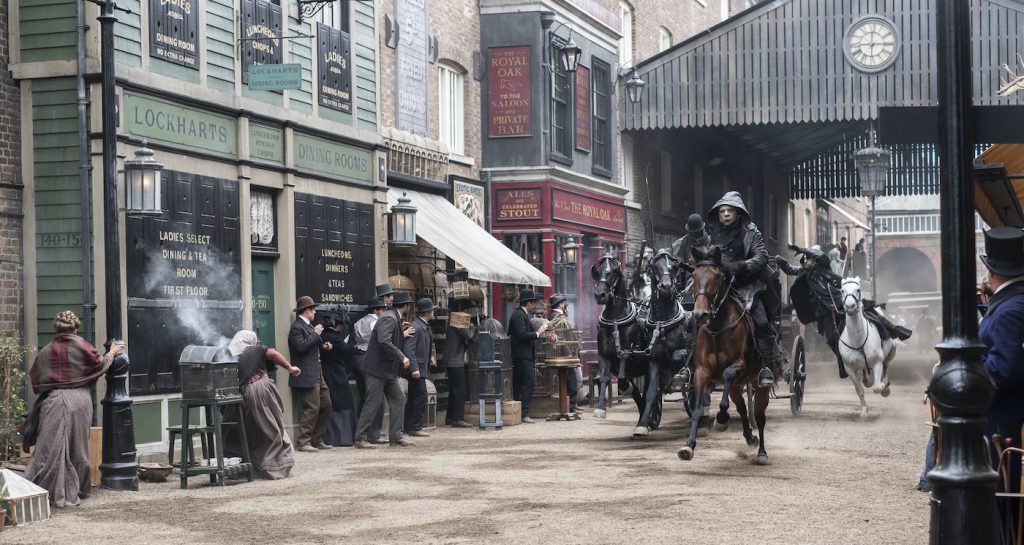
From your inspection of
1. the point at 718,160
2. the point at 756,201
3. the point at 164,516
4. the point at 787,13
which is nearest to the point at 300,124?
the point at 164,516

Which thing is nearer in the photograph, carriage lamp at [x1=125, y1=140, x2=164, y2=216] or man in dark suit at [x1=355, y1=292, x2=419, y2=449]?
carriage lamp at [x1=125, y1=140, x2=164, y2=216]

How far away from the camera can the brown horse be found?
1324 centimetres

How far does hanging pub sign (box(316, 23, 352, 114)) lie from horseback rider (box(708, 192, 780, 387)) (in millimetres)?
6648

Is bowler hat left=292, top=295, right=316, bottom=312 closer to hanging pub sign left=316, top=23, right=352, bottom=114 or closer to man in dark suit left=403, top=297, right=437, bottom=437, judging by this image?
man in dark suit left=403, top=297, right=437, bottom=437

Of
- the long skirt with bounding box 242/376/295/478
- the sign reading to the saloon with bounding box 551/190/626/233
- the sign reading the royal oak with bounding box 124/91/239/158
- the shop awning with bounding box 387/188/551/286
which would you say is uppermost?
the sign reading the royal oak with bounding box 124/91/239/158

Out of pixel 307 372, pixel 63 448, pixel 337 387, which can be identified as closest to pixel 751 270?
pixel 307 372

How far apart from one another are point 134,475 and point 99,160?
3.35 metres

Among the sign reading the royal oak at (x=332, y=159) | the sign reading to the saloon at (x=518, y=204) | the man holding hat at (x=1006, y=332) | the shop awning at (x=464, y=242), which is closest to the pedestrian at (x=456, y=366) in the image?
the shop awning at (x=464, y=242)

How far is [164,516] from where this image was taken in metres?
10.8

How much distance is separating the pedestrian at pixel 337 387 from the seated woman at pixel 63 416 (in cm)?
522

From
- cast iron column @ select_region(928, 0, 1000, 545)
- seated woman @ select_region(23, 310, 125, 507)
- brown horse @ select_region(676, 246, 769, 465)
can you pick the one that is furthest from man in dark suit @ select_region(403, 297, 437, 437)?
cast iron column @ select_region(928, 0, 1000, 545)

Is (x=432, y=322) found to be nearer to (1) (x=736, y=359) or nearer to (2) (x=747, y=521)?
(1) (x=736, y=359)

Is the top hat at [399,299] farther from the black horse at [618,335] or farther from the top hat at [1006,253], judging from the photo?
the top hat at [1006,253]

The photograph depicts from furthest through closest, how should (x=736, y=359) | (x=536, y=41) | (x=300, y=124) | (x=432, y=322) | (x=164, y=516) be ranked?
(x=536, y=41) → (x=432, y=322) → (x=300, y=124) → (x=736, y=359) → (x=164, y=516)
